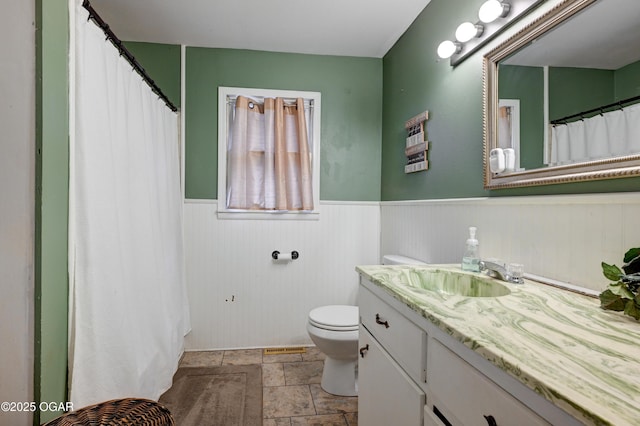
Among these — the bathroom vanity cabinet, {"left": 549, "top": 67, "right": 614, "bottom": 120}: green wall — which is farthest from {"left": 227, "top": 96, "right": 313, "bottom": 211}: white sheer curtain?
{"left": 549, "top": 67, "right": 614, "bottom": 120}: green wall

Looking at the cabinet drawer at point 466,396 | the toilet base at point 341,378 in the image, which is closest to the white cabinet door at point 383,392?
the cabinet drawer at point 466,396

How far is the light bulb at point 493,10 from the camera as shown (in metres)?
1.38

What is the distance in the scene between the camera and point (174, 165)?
240cm

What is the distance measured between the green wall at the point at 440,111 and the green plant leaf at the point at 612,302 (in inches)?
13.0

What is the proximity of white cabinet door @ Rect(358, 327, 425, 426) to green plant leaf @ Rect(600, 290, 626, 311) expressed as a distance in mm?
512

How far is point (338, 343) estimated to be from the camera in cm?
189

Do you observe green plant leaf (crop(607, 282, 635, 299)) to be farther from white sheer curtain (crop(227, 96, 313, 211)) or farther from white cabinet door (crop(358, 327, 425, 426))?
white sheer curtain (crop(227, 96, 313, 211))

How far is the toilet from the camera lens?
189 centimetres

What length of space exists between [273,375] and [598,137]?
2110mm

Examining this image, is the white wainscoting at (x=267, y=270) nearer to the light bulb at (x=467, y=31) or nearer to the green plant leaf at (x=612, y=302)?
the light bulb at (x=467, y=31)

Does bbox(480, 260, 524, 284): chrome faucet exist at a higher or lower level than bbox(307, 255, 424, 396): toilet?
higher

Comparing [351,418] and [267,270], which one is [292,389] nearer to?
[351,418]

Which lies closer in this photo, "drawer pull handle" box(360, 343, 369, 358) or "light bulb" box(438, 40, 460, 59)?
"drawer pull handle" box(360, 343, 369, 358)

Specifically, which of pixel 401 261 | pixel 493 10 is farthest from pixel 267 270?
pixel 493 10
